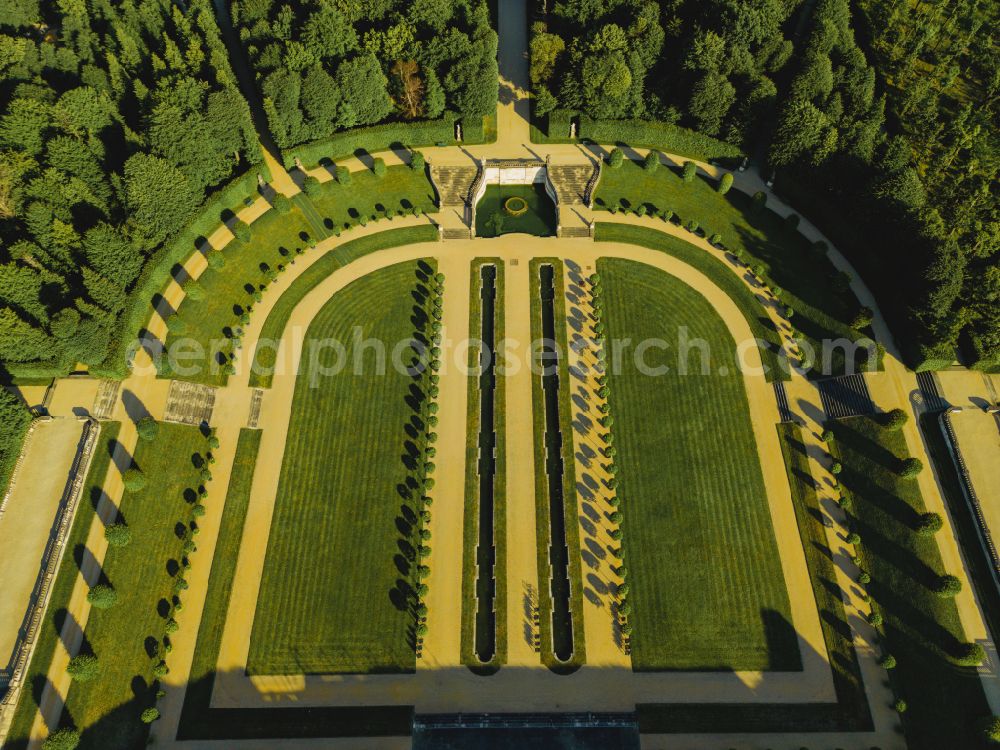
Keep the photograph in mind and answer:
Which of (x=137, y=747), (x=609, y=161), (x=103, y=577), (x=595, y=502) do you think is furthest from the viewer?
(x=609, y=161)

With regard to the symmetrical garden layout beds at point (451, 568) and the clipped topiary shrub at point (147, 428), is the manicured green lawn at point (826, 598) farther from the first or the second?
the clipped topiary shrub at point (147, 428)

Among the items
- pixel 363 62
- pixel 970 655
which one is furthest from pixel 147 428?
pixel 970 655

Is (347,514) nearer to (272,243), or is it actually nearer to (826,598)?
(272,243)

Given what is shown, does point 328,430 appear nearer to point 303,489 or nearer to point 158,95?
point 303,489

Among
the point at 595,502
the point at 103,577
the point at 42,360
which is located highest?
the point at 42,360

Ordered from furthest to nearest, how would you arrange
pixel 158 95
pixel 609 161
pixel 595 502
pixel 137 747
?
1. pixel 609 161
2. pixel 158 95
3. pixel 595 502
4. pixel 137 747

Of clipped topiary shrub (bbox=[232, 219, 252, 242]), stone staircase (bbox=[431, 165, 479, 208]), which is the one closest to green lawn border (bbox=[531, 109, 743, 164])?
stone staircase (bbox=[431, 165, 479, 208])

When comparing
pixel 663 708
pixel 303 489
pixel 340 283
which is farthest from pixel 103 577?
pixel 663 708
